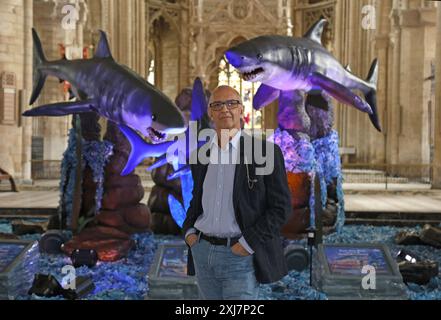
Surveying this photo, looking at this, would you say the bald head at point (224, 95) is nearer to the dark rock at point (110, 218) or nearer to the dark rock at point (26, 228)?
the dark rock at point (110, 218)

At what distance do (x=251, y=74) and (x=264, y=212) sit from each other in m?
3.15

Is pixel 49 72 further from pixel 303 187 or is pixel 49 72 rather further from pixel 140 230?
pixel 303 187

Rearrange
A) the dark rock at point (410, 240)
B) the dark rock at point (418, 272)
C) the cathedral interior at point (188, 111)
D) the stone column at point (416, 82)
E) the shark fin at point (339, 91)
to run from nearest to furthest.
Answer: the dark rock at point (418, 272), the shark fin at point (339, 91), the cathedral interior at point (188, 111), the dark rock at point (410, 240), the stone column at point (416, 82)

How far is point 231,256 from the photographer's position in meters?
3.26

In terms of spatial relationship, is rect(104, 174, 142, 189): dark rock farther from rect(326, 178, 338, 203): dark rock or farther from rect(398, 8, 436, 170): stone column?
rect(398, 8, 436, 170): stone column

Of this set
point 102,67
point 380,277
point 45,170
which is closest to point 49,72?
point 102,67

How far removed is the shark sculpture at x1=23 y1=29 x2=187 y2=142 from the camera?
6332 millimetres

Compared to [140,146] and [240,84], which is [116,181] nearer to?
[140,146]

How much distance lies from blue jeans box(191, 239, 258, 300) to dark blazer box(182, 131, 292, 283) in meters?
0.06

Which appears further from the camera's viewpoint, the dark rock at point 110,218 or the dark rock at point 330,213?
the dark rock at point 330,213

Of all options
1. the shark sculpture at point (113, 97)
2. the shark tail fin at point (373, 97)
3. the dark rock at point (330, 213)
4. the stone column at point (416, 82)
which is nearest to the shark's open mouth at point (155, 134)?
the shark sculpture at point (113, 97)

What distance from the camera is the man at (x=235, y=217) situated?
3.21m

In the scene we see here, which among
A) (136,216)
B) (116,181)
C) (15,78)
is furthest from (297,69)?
(15,78)

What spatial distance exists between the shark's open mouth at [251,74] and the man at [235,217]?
2843 millimetres
